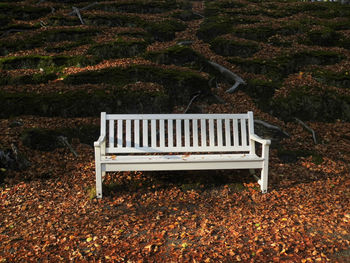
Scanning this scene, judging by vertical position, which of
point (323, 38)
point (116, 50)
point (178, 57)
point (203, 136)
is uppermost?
point (323, 38)

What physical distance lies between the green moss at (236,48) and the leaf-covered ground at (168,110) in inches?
1.8

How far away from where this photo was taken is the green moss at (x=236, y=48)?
971 cm

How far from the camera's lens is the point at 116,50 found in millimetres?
8945

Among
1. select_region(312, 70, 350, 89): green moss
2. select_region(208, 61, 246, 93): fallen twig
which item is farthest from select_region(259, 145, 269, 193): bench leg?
select_region(312, 70, 350, 89): green moss

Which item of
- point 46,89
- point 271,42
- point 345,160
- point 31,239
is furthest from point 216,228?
point 271,42

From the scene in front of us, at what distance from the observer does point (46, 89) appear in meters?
6.86

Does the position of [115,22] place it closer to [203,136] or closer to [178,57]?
[178,57]

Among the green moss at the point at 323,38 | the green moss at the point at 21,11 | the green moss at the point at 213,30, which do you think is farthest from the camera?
the green moss at the point at 21,11

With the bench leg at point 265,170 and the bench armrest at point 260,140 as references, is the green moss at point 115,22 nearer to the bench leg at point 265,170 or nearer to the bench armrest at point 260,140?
the bench armrest at point 260,140

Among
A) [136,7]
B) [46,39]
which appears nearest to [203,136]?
[46,39]

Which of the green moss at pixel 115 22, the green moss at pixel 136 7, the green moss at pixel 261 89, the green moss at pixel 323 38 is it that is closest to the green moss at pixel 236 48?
the green moss at pixel 261 89

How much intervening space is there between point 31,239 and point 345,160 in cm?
558

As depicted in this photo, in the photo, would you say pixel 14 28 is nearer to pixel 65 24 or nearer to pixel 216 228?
pixel 65 24

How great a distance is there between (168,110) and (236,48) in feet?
13.9
